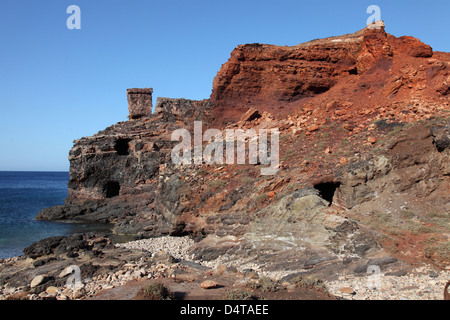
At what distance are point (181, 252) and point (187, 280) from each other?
486 centimetres

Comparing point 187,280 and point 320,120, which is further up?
point 320,120

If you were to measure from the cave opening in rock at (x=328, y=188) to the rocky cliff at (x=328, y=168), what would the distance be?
5 cm

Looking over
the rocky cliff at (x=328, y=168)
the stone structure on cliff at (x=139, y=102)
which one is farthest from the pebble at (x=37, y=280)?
the stone structure on cliff at (x=139, y=102)

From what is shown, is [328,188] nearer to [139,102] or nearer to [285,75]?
[285,75]

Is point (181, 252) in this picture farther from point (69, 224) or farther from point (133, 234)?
point (69, 224)

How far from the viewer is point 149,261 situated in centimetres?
1218

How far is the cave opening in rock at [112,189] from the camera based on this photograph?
30406mm

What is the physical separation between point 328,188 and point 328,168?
2.53ft

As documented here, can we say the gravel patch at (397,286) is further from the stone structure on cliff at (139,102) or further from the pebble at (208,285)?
the stone structure on cliff at (139,102)

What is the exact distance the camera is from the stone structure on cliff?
3256 cm

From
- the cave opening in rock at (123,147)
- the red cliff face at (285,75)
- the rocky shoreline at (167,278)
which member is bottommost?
the rocky shoreline at (167,278)

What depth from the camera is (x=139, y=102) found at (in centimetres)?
3275

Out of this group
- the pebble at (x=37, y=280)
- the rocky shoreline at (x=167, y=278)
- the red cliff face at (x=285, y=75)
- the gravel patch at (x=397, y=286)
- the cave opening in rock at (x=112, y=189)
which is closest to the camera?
the gravel patch at (x=397, y=286)
